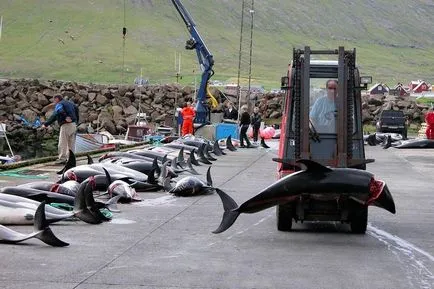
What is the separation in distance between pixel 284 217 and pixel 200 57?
3623 cm

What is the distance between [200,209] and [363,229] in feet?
12.7

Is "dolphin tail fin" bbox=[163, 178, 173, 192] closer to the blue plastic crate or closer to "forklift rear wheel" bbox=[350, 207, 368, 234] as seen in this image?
"forklift rear wheel" bbox=[350, 207, 368, 234]

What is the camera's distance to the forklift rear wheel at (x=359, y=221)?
14.0m

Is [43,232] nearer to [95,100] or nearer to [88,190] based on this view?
[88,190]

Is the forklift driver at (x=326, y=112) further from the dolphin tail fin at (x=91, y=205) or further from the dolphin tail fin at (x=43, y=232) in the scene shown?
the dolphin tail fin at (x=43, y=232)

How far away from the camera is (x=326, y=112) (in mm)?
14805

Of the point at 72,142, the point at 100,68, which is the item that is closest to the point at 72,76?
the point at 100,68

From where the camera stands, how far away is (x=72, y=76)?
141m

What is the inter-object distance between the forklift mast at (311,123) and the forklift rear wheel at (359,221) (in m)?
0.83

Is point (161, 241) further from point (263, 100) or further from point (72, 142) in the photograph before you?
point (263, 100)

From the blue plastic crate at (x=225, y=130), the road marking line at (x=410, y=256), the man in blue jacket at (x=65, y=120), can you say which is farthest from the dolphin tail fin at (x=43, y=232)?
the blue plastic crate at (x=225, y=130)

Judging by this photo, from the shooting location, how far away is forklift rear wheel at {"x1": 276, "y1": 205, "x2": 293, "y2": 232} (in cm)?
1397

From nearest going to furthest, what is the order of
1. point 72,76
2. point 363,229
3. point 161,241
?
point 161,241 < point 363,229 < point 72,76

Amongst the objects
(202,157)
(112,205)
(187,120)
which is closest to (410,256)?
(112,205)
